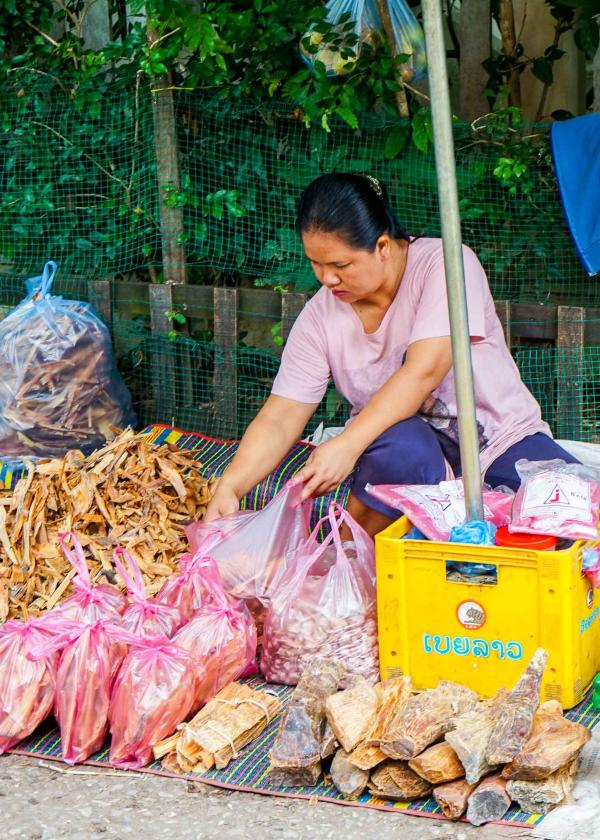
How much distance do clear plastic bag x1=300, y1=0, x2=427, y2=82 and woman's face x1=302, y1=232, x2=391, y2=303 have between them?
143 cm

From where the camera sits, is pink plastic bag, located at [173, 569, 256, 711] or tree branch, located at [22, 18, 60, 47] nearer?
pink plastic bag, located at [173, 569, 256, 711]

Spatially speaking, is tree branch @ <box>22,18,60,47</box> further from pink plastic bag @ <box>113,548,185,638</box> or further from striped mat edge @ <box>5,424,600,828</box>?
striped mat edge @ <box>5,424,600,828</box>

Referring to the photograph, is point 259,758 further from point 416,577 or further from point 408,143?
point 408,143

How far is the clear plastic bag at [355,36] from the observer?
14.2 feet

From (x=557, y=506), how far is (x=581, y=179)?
65.7 inches

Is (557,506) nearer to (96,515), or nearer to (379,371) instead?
(379,371)

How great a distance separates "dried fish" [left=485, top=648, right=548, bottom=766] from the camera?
90.3 inches

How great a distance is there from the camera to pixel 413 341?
316cm

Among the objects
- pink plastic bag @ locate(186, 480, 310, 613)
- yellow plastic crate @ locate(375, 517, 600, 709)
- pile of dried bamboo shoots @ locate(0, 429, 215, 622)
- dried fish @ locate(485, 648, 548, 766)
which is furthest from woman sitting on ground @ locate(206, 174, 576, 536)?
dried fish @ locate(485, 648, 548, 766)

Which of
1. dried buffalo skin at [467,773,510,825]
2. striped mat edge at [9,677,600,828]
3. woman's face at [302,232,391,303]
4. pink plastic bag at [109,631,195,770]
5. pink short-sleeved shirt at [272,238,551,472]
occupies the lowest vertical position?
striped mat edge at [9,677,600,828]

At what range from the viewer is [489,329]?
132 inches

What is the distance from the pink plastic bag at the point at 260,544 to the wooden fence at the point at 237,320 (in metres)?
1.36

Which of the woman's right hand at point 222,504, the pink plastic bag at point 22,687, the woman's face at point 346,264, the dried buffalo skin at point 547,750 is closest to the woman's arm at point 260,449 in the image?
the woman's right hand at point 222,504

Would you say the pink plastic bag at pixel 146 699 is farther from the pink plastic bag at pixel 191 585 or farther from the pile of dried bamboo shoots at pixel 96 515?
the pile of dried bamboo shoots at pixel 96 515
